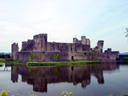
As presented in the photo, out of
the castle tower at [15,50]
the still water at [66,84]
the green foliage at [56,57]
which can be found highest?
the castle tower at [15,50]

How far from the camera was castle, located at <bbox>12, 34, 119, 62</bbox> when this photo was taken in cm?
4858

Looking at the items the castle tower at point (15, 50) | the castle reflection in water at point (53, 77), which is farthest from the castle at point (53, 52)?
the castle reflection in water at point (53, 77)

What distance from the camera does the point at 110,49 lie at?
209ft

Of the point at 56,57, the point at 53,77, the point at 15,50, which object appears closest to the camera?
the point at 53,77

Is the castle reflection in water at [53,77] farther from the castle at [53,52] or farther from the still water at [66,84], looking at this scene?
the castle at [53,52]

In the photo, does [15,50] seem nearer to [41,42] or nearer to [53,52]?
[41,42]

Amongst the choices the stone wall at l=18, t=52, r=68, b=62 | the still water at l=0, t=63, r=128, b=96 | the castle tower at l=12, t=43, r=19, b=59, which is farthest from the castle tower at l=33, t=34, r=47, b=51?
the still water at l=0, t=63, r=128, b=96

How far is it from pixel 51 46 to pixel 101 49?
22.8 metres

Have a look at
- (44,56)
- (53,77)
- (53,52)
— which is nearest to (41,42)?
(53,52)

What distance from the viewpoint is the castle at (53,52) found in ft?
159

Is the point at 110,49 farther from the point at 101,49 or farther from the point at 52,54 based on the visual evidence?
the point at 52,54

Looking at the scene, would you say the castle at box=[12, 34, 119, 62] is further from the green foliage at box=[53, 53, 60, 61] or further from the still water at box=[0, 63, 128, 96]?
the still water at box=[0, 63, 128, 96]

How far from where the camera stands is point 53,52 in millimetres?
50125

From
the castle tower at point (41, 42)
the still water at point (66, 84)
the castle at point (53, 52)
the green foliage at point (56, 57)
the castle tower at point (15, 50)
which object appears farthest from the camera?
the castle tower at point (15, 50)
